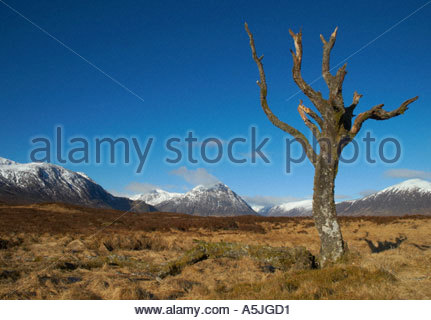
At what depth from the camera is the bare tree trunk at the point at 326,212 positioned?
889 centimetres

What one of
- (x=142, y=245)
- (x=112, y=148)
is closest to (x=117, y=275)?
(x=142, y=245)

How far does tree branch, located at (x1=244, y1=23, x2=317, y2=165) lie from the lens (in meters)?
9.84

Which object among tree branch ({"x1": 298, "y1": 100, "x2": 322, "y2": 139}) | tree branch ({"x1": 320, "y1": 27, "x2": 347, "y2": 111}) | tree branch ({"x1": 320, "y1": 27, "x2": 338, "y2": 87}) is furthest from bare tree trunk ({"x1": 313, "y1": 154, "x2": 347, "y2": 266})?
tree branch ({"x1": 320, "y1": 27, "x2": 338, "y2": 87})

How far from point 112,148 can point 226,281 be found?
51.7 ft

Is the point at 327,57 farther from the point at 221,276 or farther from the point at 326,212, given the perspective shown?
the point at 221,276

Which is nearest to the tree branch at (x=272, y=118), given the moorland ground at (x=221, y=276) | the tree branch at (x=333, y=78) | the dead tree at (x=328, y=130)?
the dead tree at (x=328, y=130)

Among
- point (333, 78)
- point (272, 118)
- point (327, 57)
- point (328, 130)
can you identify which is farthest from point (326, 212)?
point (327, 57)

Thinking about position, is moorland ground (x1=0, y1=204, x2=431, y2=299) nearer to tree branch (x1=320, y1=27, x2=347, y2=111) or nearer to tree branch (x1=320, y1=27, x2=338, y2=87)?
tree branch (x1=320, y1=27, x2=347, y2=111)

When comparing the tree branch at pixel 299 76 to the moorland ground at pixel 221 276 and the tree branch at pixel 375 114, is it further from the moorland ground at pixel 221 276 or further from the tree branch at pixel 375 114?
the moorland ground at pixel 221 276

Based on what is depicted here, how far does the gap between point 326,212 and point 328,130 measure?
2722 millimetres

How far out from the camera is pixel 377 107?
977 centimetres

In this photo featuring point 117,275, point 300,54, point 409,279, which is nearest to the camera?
point 409,279

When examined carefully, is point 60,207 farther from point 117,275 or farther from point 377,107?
point 377,107

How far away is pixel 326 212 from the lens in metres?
9.21
